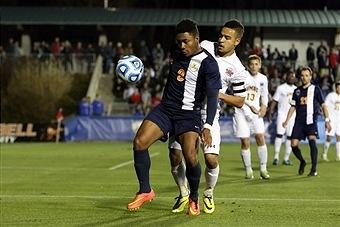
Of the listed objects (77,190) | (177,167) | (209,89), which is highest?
(209,89)

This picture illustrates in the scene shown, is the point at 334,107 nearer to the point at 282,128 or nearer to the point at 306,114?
the point at 282,128

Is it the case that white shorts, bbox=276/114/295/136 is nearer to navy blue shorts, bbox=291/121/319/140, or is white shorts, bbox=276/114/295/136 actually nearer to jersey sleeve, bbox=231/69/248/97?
navy blue shorts, bbox=291/121/319/140

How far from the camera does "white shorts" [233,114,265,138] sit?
16.2 meters

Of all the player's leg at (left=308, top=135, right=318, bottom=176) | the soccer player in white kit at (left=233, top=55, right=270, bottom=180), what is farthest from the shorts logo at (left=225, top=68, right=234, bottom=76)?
the player's leg at (left=308, top=135, right=318, bottom=176)

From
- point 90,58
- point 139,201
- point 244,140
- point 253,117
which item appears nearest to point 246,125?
point 244,140

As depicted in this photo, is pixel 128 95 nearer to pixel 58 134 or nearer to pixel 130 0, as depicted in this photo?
pixel 58 134

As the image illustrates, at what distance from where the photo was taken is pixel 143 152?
10508mm

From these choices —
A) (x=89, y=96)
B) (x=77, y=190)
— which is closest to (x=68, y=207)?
(x=77, y=190)

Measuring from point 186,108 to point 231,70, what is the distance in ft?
4.56

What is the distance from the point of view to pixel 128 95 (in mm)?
41844

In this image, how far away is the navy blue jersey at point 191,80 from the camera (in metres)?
10.4

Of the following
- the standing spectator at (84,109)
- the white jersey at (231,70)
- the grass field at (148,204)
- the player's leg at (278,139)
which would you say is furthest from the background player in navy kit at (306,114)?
the standing spectator at (84,109)

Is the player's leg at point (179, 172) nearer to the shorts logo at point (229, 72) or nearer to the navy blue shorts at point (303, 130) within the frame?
the shorts logo at point (229, 72)

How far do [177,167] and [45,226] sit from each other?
7.50 feet
